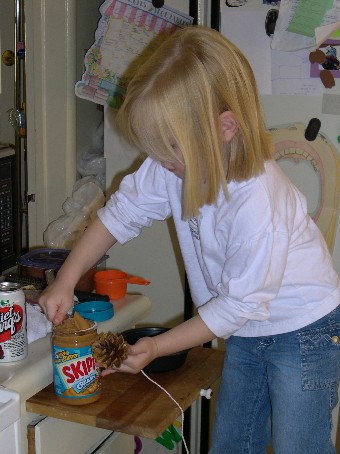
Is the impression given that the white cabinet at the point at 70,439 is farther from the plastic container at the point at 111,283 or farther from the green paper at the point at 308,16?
the green paper at the point at 308,16

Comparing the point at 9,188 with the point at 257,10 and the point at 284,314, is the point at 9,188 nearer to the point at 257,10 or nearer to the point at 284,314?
the point at 257,10

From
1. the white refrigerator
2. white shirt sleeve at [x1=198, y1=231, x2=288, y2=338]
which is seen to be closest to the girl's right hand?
white shirt sleeve at [x1=198, y1=231, x2=288, y2=338]

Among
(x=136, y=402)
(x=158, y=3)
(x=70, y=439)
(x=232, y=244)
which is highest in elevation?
(x=158, y=3)

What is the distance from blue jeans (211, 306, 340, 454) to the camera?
1218 mm

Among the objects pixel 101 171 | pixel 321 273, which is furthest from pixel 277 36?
pixel 321 273

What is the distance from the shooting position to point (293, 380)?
4.00 feet

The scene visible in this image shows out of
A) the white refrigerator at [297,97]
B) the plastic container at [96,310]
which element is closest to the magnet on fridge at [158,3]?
the white refrigerator at [297,97]

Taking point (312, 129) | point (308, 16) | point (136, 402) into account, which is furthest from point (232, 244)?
point (308, 16)

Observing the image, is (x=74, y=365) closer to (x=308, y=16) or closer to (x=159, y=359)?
(x=159, y=359)

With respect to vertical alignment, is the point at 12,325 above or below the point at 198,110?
below

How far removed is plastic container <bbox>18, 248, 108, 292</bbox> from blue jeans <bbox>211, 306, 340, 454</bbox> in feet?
1.09

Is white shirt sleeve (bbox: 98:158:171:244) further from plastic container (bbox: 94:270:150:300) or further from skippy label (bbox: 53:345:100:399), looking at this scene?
skippy label (bbox: 53:345:100:399)

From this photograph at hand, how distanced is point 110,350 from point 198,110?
1.33 ft

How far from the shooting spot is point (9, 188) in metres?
2.02
